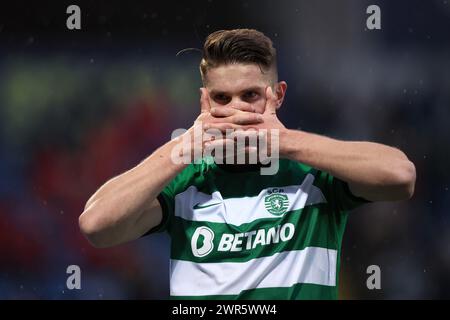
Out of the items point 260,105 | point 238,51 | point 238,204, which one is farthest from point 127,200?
point 238,51

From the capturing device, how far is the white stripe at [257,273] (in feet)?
8.13

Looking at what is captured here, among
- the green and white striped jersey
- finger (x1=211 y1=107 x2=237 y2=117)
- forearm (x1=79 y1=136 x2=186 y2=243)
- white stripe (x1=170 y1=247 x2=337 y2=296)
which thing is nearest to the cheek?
finger (x1=211 y1=107 x2=237 y2=117)

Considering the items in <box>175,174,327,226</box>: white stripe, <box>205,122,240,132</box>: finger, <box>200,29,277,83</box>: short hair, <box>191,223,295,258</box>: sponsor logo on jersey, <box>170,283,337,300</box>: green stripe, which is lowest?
<box>170,283,337,300</box>: green stripe

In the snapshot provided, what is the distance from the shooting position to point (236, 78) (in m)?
2.67

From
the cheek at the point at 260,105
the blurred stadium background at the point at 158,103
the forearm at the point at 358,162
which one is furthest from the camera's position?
the blurred stadium background at the point at 158,103

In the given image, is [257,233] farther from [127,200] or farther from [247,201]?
[127,200]

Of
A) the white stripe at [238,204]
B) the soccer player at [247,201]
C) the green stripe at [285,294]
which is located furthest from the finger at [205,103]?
the green stripe at [285,294]

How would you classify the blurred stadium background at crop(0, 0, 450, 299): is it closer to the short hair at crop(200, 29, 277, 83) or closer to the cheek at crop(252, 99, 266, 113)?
the short hair at crop(200, 29, 277, 83)

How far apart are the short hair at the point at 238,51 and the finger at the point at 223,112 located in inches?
9.2

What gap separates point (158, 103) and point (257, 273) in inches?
137

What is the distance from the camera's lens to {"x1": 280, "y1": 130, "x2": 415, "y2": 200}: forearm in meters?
2.42

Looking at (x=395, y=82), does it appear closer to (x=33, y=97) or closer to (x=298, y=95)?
(x=298, y=95)

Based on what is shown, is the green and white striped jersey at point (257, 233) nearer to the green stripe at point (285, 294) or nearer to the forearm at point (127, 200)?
the green stripe at point (285, 294)

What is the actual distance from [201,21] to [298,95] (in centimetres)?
91
